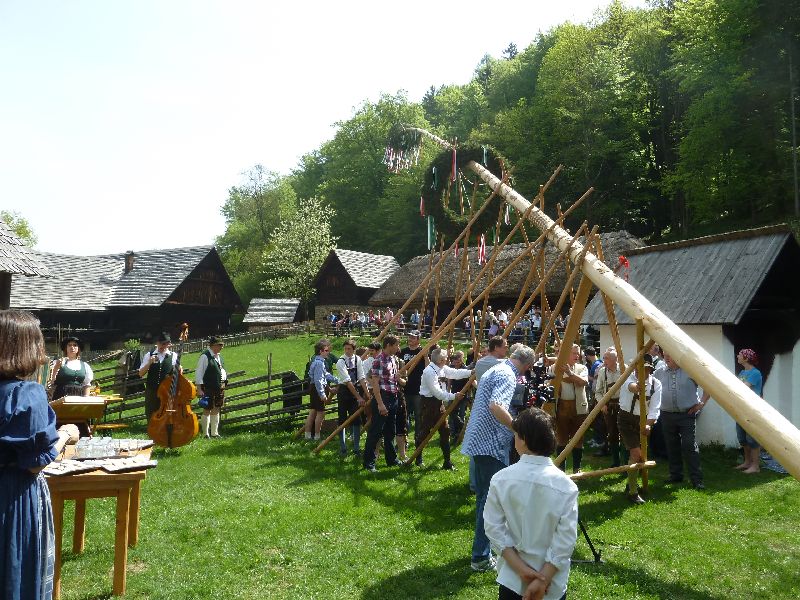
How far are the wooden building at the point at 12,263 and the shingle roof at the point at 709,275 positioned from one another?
11.2 metres

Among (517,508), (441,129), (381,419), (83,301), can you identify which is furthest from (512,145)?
(517,508)

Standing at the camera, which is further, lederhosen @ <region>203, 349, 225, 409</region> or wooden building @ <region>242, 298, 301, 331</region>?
wooden building @ <region>242, 298, 301, 331</region>

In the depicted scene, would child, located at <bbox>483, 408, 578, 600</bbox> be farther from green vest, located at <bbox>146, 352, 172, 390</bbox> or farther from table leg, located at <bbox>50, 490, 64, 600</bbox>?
green vest, located at <bbox>146, 352, 172, 390</bbox>

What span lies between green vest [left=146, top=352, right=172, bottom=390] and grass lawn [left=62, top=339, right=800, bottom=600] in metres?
1.54

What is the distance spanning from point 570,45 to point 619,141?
668cm

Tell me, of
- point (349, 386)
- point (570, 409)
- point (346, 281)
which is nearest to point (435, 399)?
point (349, 386)

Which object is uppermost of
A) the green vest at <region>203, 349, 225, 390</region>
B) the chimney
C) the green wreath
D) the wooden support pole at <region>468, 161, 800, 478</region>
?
the green wreath

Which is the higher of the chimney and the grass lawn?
the chimney

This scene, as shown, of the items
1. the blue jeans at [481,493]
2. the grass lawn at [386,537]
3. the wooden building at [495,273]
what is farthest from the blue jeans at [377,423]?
the wooden building at [495,273]

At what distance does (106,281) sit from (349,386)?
29.9 meters

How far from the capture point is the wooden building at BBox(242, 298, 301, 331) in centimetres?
3575

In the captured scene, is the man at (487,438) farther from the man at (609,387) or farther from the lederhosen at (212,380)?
the lederhosen at (212,380)

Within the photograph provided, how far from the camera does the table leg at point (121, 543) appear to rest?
14.7 feet

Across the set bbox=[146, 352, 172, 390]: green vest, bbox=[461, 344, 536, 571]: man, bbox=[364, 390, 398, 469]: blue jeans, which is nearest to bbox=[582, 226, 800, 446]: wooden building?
bbox=[364, 390, 398, 469]: blue jeans
